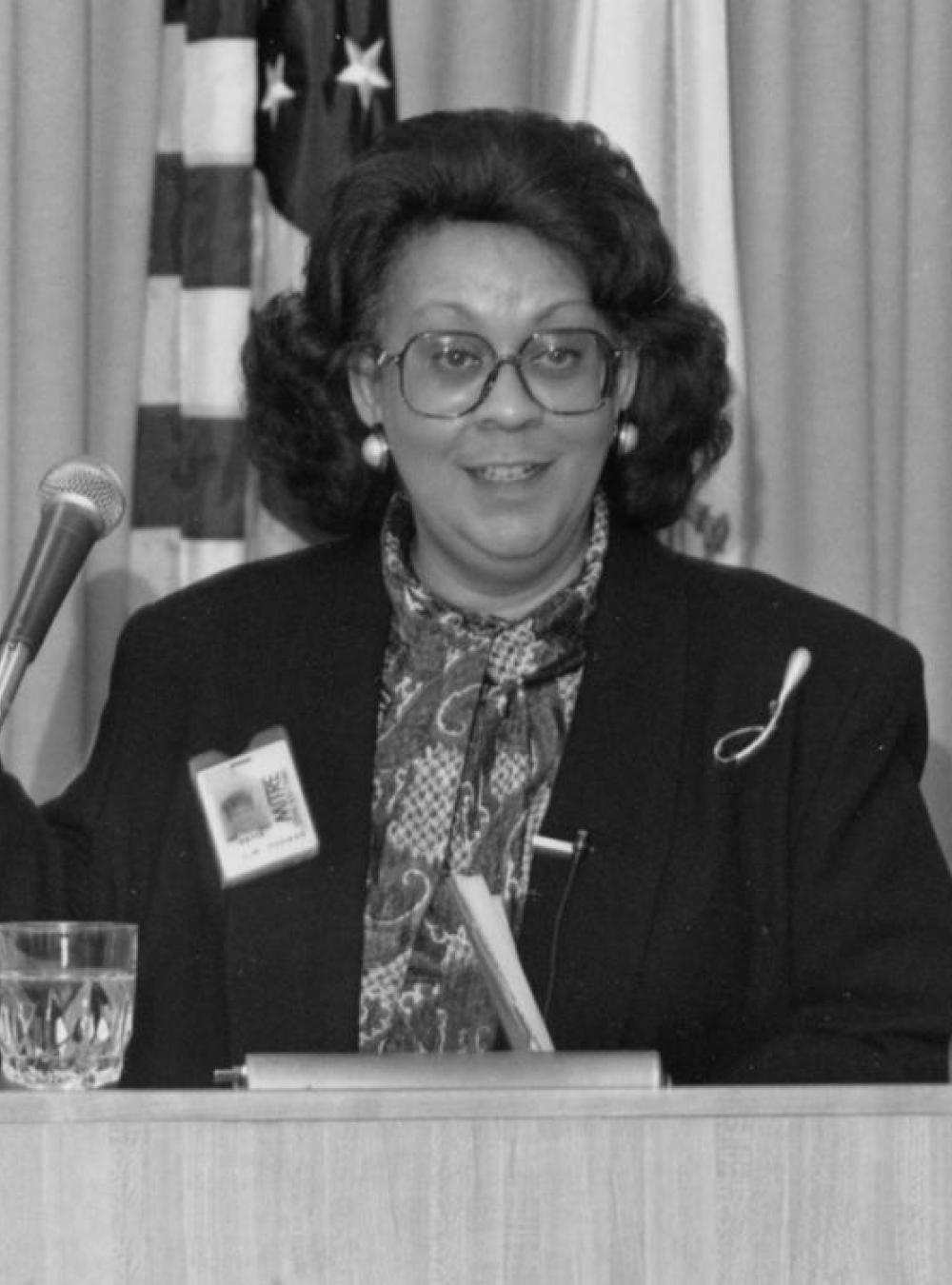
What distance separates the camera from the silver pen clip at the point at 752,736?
2535 mm

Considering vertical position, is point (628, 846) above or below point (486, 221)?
below

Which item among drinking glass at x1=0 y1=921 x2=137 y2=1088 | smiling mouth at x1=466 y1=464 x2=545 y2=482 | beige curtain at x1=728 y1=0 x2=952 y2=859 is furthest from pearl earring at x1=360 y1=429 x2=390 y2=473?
drinking glass at x1=0 y1=921 x2=137 y2=1088

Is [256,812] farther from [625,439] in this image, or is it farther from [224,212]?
[224,212]

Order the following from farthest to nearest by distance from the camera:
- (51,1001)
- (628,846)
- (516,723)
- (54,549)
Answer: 1. (516,723)
2. (628,846)
3. (54,549)
4. (51,1001)

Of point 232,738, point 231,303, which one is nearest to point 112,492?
point 232,738

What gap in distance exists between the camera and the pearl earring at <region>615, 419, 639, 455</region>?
2.74 meters

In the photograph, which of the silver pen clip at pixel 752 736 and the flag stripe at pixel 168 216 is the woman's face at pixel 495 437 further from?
the flag stripe at pixel 168 216

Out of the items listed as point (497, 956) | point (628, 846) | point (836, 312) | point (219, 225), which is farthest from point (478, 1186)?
point (836, 312)

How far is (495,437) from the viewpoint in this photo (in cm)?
256

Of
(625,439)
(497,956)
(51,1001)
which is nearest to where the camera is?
(51,1001)

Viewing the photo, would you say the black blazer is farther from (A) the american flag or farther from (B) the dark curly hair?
(A) the american flag

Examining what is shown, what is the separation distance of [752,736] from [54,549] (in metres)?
0.84

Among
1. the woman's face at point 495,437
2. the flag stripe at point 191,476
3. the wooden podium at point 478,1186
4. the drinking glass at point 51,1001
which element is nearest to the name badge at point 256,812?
the woman's face at point 495,437

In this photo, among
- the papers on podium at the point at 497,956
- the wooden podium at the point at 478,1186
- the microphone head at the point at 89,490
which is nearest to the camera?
the wooden podium at the point at 478,1186
